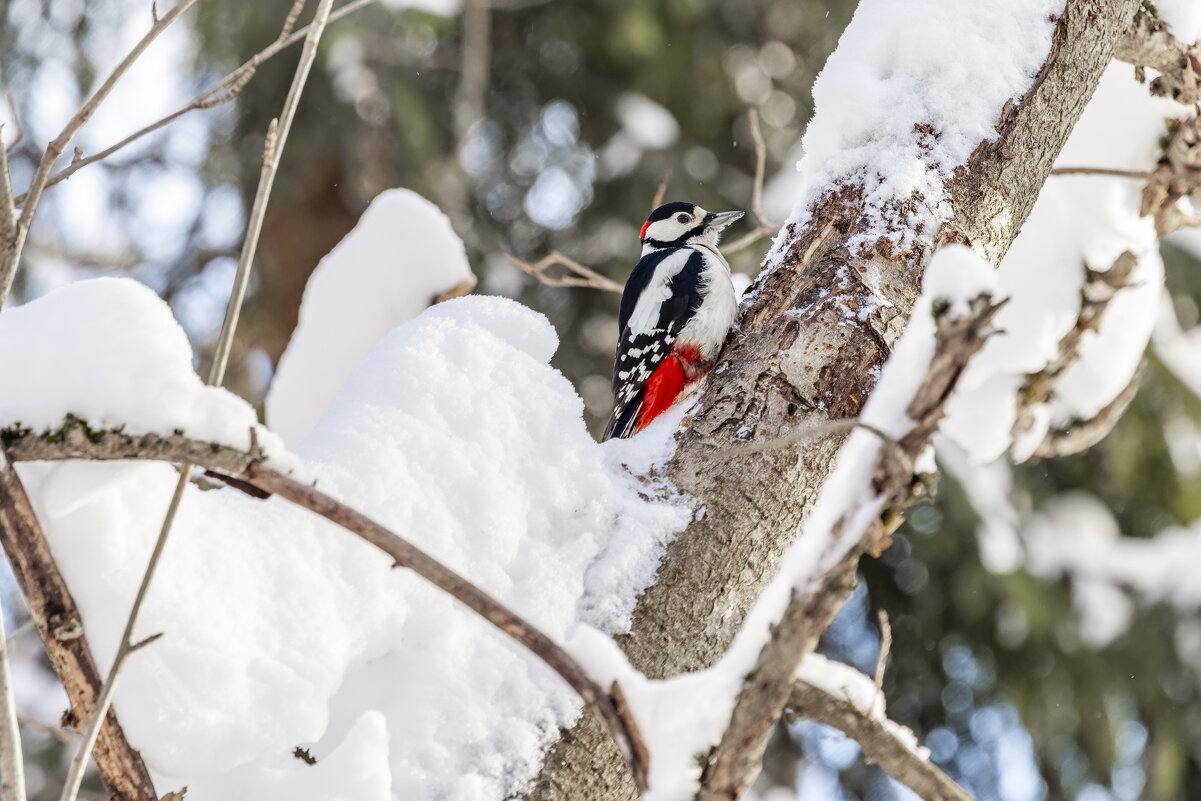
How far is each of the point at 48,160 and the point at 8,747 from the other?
0.76m

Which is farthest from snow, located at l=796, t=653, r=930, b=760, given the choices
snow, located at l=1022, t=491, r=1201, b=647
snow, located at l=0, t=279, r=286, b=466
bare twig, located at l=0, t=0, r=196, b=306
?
snow, located at l=1022, t=491, r=1201, b=647

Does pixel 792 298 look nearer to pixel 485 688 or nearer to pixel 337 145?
pixel 485 688

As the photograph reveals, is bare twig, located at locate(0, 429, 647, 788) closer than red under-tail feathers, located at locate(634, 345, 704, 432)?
Yes

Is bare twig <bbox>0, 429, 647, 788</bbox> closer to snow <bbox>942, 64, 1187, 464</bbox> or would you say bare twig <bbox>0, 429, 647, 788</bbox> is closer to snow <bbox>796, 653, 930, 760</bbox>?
snow <bbox>796, 653, 930, 760</bbox>

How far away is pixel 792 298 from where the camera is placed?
2.23m

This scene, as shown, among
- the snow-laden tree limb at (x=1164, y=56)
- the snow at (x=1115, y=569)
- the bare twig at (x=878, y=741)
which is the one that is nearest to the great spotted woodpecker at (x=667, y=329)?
the snow-laden tree limb at (x=1164, y=56)

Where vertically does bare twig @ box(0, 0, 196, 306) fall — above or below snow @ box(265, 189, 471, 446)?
below

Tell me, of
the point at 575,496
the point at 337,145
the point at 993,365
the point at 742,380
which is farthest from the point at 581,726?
the point at 337,145

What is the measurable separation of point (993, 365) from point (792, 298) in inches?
38.2

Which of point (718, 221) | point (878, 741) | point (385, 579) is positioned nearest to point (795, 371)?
point (385, 579)

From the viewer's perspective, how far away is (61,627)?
4.36 ft

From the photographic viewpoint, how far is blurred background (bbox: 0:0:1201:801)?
5.47 metres

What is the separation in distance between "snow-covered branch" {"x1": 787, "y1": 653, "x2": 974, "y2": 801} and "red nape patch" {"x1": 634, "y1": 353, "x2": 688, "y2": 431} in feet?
7.11

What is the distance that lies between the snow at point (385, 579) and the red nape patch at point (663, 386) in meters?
1.38
